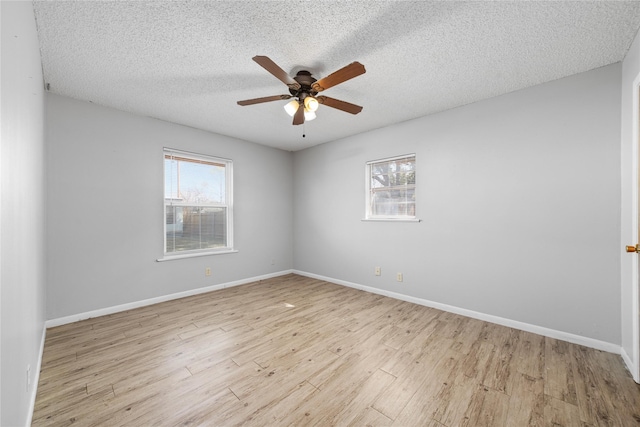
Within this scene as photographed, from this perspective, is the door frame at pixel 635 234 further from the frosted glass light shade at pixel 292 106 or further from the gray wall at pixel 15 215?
the gray wall at pixel 15 215

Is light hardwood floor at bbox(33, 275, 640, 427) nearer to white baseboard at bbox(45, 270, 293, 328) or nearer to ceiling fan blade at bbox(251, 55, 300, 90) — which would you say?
white baseboard at bbox(45, 270, 293, 328)

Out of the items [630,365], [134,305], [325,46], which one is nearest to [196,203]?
[134,305]

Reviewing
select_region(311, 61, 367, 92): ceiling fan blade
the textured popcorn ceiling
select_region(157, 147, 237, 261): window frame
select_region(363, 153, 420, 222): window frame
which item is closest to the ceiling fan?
select_region(311, 61, 367, 92): ceiling fan blade

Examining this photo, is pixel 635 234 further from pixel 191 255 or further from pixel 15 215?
pixel 191 255

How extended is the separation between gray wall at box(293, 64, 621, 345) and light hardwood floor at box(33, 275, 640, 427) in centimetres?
43

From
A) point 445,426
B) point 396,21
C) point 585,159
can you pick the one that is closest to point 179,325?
point 445,426

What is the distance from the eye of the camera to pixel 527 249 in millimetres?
2693

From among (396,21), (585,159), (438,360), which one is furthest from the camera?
(585,159)

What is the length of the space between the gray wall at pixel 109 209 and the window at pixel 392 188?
8.04 ft

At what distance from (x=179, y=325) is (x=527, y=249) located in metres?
3.87

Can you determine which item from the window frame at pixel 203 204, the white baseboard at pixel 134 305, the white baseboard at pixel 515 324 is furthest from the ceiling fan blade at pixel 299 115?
the white baseboard at pixel 134 305

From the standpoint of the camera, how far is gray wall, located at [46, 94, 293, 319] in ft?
9.30

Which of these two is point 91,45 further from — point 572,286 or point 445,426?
point 572,286

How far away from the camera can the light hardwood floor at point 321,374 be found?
A: 5.18 ft
